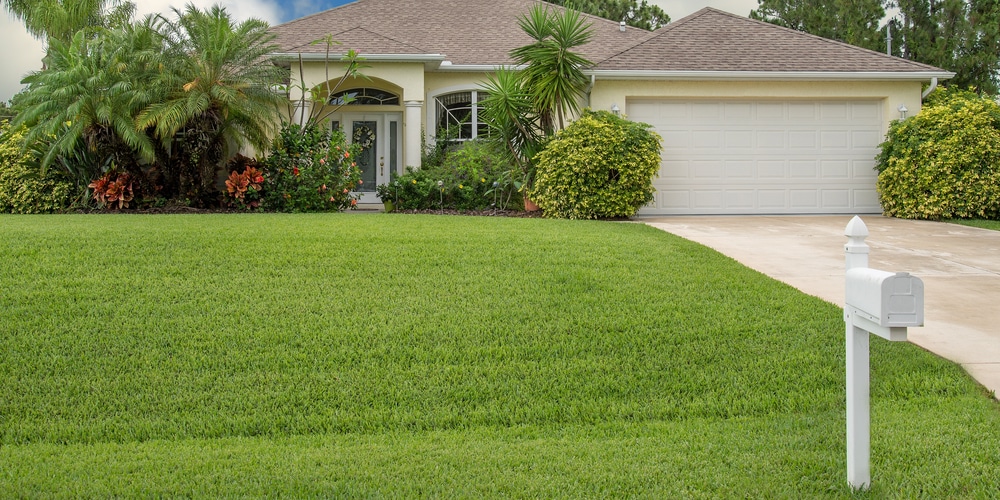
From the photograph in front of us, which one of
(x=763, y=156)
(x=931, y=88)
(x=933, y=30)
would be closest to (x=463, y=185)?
(x=763, y=156)

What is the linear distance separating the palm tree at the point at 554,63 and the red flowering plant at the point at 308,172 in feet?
11.0

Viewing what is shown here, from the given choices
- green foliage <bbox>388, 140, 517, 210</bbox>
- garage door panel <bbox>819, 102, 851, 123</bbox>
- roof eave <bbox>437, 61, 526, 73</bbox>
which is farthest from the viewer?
roof eave <bbox>437, 61, 526, 73</bbox>

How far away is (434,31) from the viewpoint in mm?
18141

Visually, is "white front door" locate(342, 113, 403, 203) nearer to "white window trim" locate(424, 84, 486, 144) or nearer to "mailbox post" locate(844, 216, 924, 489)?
"white window trim" locate(424, 84, 486, 144)

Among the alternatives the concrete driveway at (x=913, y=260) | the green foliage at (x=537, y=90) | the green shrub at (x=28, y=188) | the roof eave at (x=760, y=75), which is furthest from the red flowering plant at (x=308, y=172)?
the concrete driveway at (x=913, y=260)

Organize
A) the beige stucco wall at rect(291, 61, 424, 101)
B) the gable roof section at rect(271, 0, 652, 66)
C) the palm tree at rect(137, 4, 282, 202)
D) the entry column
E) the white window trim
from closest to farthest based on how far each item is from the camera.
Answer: the palm tree at rect(137, 4, 282, 202), the beige stucco wall at rect(291, 61, 424, 101), the entry column, the gable roof section at rect(271, 0, 652, 66), the white window trim

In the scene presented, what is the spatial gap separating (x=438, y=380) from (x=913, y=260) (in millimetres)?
6148

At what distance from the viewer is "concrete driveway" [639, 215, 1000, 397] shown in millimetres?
5613

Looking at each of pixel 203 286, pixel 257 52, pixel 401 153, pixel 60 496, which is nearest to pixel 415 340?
pixel 203 286

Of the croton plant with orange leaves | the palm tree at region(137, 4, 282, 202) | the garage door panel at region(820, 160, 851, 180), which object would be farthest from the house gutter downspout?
the croton plant with orange leaves

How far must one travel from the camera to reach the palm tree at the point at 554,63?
1329 centimetres

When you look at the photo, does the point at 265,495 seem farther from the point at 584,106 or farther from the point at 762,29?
the point at 762,29

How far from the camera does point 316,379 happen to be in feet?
16.3

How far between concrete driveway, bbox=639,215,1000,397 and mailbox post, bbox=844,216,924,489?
1.99 meters
